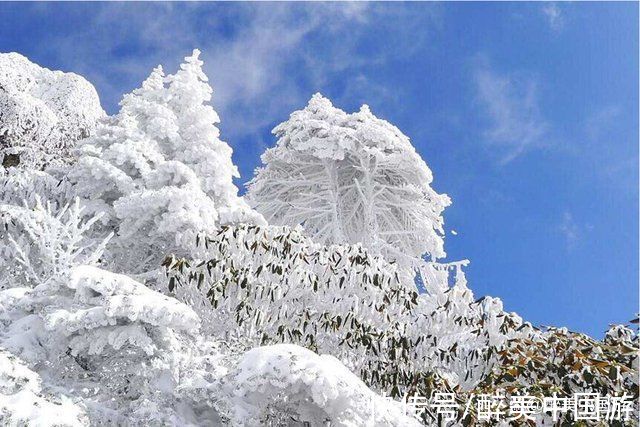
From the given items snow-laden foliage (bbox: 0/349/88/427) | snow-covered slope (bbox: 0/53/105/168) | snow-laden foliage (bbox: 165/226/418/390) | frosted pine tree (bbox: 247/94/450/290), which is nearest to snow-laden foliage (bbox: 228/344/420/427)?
snow-laden foliage (bbox: 0/349/88/427)

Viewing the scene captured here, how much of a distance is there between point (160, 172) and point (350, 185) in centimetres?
941

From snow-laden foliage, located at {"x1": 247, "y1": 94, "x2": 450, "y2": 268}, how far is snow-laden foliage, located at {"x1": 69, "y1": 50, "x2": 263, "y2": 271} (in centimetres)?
609

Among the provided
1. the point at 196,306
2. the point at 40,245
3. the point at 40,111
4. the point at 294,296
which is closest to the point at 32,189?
the point at 40,245

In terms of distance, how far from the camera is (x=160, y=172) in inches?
513

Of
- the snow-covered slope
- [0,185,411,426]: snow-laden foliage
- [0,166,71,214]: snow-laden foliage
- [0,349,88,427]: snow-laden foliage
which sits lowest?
[0,349,88,427]: snow-laden foliage

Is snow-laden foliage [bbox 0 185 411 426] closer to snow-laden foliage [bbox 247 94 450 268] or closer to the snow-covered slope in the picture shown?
the snow-covered slope

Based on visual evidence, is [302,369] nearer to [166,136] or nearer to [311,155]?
[166,136]

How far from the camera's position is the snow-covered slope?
690 inches

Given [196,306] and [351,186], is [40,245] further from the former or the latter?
[351,186]

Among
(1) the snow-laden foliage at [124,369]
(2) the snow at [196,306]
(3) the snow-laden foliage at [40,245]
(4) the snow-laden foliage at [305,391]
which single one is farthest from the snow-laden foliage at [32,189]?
(4) the snow-laden foliage at [305,391]

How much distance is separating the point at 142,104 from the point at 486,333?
1007 centimetres

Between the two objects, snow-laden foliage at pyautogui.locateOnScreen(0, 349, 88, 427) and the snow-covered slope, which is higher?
the snow-covered slope

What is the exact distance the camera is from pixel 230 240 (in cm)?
1059

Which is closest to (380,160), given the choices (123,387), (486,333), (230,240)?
(230,240)
